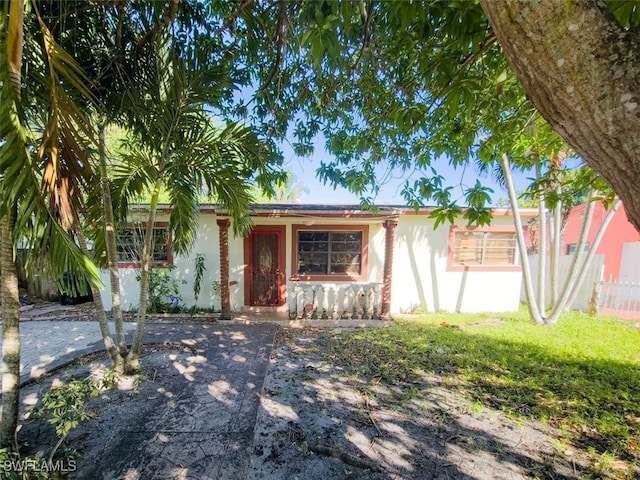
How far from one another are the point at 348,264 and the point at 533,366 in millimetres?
4240

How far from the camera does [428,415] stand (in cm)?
274

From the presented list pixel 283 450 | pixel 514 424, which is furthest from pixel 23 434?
pixel 514 424

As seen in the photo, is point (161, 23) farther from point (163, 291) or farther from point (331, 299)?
point (163, 291)

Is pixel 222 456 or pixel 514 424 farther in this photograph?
pixel 514 424

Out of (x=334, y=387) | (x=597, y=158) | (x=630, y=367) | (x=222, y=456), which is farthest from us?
(x=630, y=367)

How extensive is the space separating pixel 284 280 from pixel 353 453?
499 centimetres

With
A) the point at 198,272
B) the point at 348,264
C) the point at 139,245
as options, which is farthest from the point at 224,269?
the point at 348,264

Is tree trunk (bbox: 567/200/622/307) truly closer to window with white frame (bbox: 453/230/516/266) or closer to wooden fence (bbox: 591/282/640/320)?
window with white frame (bbox: 453/230/516/266)

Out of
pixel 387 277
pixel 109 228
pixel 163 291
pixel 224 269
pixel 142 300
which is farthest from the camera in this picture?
pixel 163 291

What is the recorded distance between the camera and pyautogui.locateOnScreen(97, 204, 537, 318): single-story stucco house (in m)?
6.41

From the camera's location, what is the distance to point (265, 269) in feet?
23.0

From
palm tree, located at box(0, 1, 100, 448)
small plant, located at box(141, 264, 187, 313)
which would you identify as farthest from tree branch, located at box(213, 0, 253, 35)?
small plant, located at box(141, 264, 187, 313)

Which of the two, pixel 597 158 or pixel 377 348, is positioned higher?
pixel 597 158

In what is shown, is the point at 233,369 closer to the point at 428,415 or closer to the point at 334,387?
the point at 334,387
